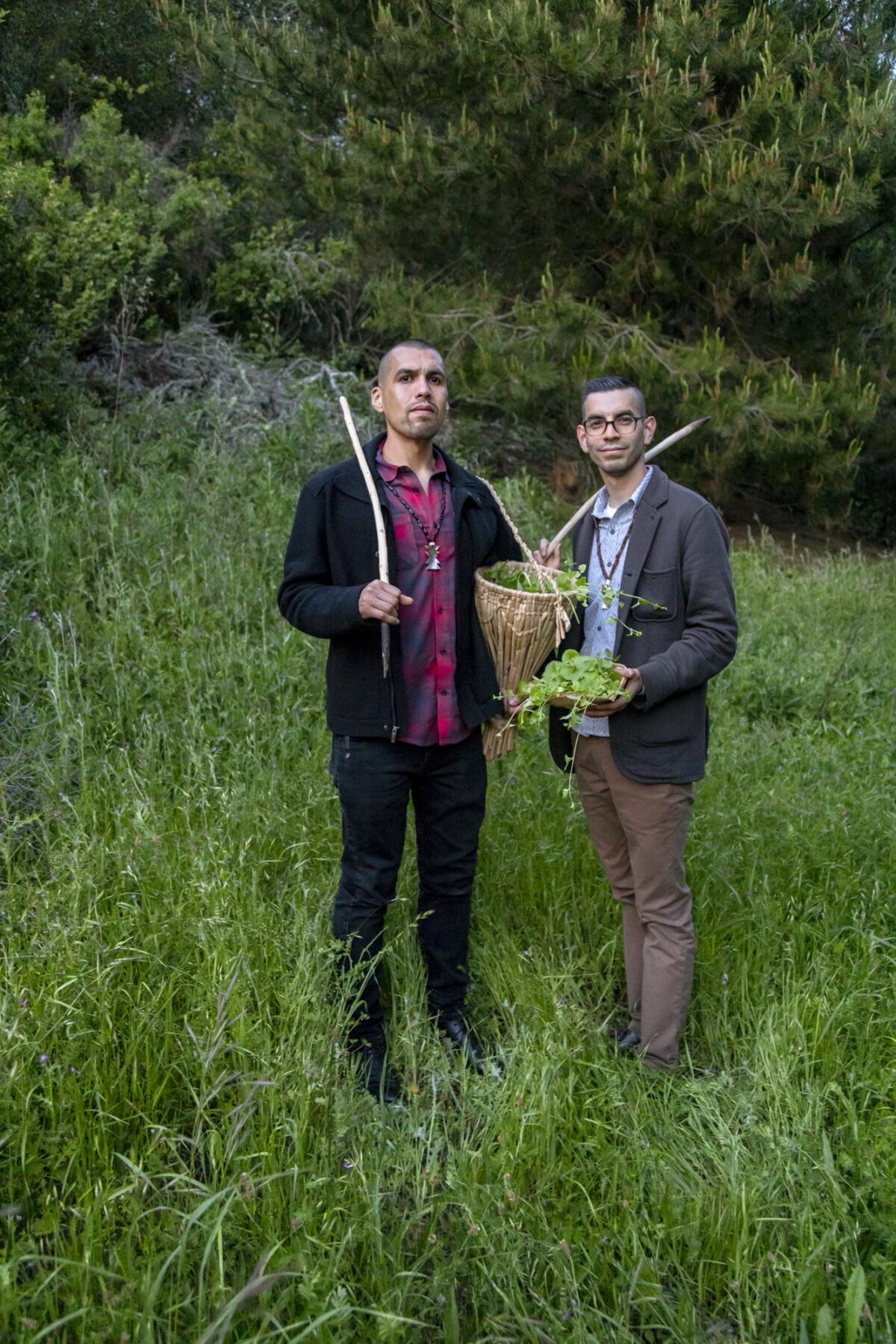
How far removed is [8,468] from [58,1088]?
478 cm

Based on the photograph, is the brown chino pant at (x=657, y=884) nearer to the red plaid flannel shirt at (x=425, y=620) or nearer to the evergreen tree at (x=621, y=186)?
the red plaid flannel shirt at (x=425, y=620)

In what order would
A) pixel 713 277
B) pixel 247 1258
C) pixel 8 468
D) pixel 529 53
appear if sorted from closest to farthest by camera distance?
1. pixel 247 1258
2. pixel 8 468
3. pixel 529 53
4. pixel 713 277

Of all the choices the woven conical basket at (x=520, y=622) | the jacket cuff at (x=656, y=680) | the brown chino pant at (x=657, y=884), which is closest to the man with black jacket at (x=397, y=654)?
the woven conical basket at (x=520, y=622)

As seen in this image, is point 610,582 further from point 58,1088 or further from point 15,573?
point 15,573

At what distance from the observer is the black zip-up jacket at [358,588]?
2994 mm

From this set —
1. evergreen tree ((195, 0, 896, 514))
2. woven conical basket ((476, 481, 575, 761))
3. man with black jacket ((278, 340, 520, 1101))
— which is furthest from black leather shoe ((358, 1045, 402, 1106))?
evergreen tree ((195, 0, 896, 514))

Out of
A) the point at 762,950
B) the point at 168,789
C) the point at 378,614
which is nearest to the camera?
the point at 378,614

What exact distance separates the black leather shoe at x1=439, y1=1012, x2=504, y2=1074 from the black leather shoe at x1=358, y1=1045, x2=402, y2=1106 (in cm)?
20

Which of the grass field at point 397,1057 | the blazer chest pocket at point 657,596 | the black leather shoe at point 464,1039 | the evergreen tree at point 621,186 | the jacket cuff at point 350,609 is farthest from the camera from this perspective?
the evergreen tree at point 621,186

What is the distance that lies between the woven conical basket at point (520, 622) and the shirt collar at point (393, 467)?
0.33 meters

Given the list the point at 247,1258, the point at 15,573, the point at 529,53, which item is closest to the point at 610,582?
the point at 247,1258

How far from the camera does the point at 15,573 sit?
17.1ft

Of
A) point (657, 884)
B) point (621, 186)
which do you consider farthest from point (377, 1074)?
point (621, 186)

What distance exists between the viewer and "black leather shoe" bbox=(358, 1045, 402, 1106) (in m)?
3.04
